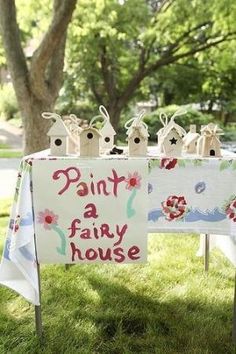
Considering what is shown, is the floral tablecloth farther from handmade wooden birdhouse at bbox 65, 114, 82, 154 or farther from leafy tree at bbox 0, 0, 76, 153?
leafy tree at bbox 0, 0, 76, 153

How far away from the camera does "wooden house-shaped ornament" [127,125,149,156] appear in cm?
207

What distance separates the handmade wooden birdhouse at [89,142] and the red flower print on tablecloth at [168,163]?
31cm

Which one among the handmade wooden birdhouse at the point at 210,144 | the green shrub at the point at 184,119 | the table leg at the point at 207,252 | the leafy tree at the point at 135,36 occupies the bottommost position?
the table leg at the point at 207,252

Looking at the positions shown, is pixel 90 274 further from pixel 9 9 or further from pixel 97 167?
pixel 9 9

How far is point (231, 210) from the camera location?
202cm

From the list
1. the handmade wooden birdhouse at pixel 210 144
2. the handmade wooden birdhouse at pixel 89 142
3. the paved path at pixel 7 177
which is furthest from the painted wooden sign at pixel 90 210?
the paved path at pixel 7 177

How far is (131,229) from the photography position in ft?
6.66

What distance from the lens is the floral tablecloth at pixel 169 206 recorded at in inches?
77.2

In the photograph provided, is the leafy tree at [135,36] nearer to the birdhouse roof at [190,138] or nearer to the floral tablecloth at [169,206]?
the birdhouse roof at [190,138]

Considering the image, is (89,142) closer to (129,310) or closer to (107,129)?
(107,129)

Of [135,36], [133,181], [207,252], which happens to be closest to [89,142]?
[133,181]

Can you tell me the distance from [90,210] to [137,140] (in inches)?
15.1

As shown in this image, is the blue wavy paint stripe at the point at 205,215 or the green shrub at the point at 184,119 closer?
the blue wavy paint stripe at the point at 205,215

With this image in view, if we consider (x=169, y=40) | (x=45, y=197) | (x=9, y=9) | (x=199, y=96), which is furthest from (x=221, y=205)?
(x=199, y=96)
